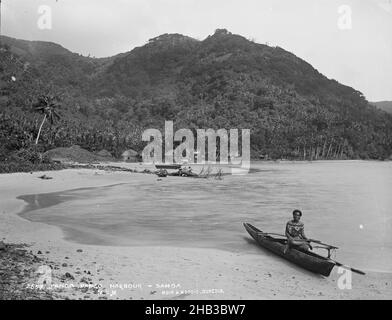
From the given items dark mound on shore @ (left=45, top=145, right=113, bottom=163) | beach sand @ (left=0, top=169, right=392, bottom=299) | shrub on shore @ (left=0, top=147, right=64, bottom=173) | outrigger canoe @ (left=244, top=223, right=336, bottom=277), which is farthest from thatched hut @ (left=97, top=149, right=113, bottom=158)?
outrigger canoe @ (left=244, top=223, right=336, bottom=277)

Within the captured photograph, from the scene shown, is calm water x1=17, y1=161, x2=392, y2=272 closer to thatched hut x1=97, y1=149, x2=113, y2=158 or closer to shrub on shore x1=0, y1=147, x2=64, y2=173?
shrub on shore x1=0, y1=147, x2=64, y2=173

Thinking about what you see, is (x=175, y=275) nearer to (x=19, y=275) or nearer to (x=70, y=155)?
(x=19, y=275)

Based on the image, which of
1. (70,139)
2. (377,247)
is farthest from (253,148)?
(377,247)

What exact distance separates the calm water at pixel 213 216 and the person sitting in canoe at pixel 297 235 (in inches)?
73.9

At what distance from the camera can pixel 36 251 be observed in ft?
39.1

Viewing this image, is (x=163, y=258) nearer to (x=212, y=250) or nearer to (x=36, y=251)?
(x=212, y=250)

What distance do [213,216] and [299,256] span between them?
408 inches

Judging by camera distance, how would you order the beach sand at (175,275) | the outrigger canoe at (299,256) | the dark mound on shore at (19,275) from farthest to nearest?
the outrigger canoe at (299,256)
the beach sand at (175,275)
the dark mound on shore at (19,275)

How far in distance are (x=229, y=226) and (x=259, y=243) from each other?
4.44 metres

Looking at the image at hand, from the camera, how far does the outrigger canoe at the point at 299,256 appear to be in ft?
36.2

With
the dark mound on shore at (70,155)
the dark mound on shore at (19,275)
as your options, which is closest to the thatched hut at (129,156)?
the dark mound on shore at (70,155)

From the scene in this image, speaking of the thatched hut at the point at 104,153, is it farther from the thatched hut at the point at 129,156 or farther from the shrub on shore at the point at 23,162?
the shrub on shore at the point at 23,162

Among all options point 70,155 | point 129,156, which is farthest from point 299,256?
point 129,156

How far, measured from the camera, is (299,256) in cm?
1206
